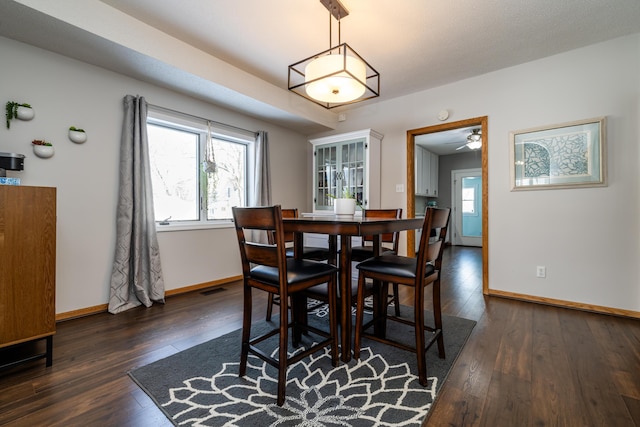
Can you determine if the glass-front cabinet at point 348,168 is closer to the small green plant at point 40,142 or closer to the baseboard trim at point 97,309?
the baseboard trim at point 97,309

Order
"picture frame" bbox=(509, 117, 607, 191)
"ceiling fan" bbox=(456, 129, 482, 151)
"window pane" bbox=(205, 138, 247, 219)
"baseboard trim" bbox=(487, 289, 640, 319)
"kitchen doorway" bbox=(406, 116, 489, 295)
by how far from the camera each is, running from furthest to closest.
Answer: "ceiling fan" bbox=(456, 129, 482, 151)
"window pane" bbox=(205, 138, 247, 219)
"kitchen doorway" bbox=(406, 116, 489, 295)
"picture frame" bbox=(509, 117, 607, 191)
"baseboard trim" bbox=(487, 289, 640, 319)

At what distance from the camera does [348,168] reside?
4.12m

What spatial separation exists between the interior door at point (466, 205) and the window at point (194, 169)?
220 inches

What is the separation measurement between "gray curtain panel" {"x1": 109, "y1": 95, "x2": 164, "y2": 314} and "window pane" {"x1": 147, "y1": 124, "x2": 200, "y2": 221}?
30 centimetres

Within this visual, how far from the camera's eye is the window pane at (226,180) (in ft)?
12.0

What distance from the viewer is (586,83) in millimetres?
2729

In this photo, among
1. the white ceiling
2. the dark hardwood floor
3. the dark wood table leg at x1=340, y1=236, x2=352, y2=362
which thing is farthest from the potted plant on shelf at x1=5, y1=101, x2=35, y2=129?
the dark wood table leg at x1=340, y1=236, x2=352, y2=362

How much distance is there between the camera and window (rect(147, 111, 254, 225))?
3.16 meters

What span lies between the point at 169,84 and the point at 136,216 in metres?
1.42

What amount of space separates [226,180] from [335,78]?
234cm

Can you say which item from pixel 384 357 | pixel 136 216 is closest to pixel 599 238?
pixel 384 357

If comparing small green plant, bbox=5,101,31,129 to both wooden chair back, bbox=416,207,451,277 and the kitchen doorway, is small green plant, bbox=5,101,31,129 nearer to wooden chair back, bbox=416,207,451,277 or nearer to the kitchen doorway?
wooden chair back, bbox=416,207,451,277

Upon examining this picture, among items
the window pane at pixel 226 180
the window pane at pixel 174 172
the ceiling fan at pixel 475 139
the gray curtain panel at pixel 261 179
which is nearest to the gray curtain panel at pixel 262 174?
the gray curtain panel at pixel 261 179

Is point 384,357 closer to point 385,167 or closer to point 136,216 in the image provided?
point 136,216
